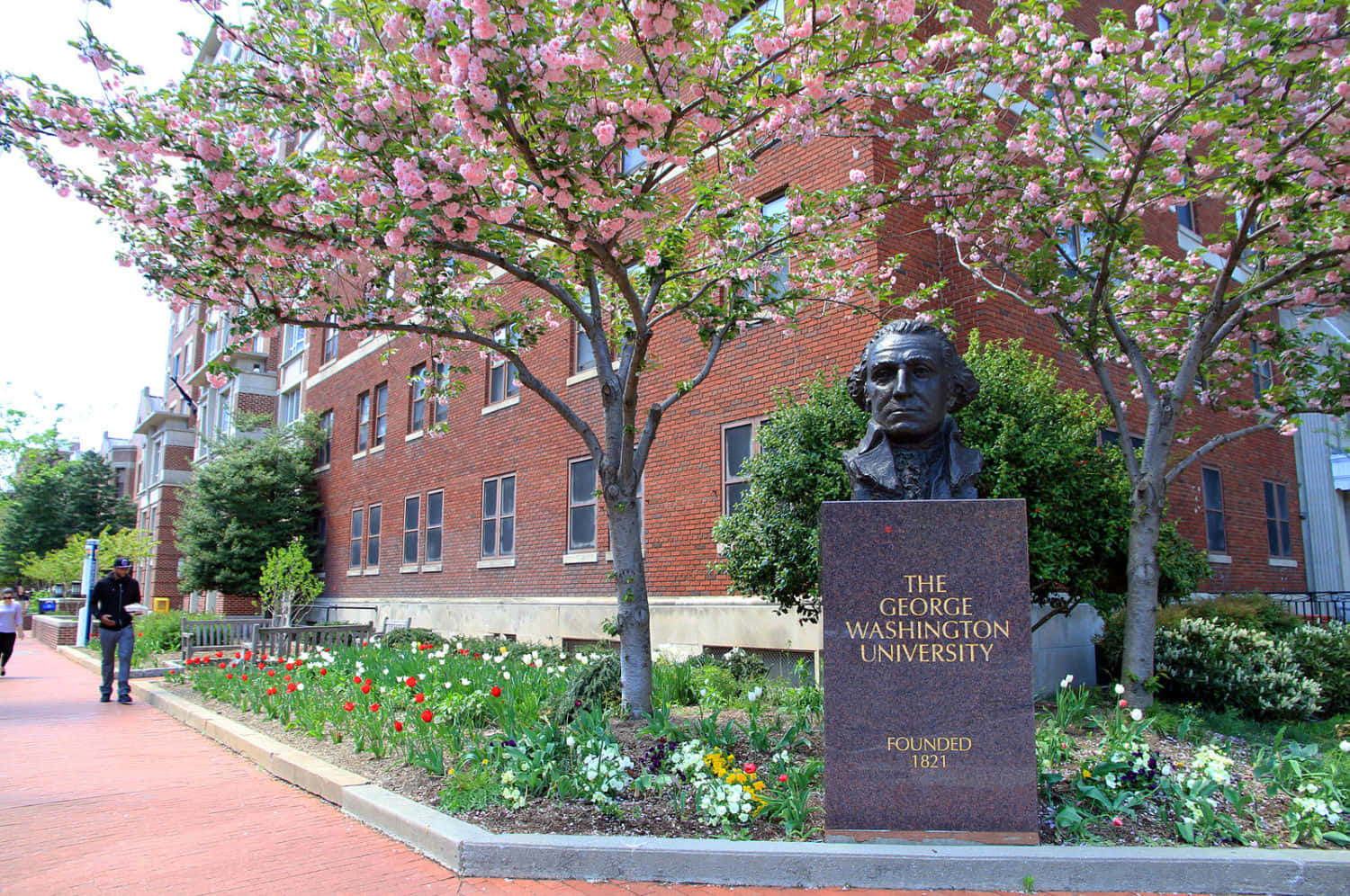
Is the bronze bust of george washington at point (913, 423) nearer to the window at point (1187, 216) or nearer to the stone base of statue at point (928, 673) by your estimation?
the stone base of statue at point (928, 673)

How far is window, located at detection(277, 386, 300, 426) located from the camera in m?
32.3

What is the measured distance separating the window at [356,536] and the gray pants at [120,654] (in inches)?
485

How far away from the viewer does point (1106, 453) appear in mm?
9438

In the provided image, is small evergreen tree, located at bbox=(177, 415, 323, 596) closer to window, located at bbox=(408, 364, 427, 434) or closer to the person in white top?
window, located at bbox=(408, 364, 427, 434)

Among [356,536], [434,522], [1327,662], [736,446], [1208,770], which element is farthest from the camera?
[356,536]

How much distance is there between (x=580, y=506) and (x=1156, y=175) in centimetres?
1077

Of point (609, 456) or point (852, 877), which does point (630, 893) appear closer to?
point (852, 877)

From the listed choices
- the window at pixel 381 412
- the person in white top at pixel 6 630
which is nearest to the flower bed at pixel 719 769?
the person in white top at pixel 6 630

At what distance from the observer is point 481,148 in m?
6.77

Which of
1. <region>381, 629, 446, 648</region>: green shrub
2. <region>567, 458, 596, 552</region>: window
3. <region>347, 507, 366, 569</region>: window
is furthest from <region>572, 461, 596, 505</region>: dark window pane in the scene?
<region>347, 507, 366, 569</region>: window

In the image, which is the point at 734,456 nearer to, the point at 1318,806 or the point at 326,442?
the point at 1318,806

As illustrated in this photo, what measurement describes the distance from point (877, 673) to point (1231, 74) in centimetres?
553

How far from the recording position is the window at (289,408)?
32281 millimetres

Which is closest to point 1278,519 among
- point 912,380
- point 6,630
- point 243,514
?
point 912,380
